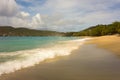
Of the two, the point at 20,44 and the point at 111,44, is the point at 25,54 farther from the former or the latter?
the point at 20,44

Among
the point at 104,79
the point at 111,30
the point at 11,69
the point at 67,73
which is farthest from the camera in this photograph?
the point at 111,30

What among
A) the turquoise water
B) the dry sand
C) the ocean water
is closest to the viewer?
the ocean water

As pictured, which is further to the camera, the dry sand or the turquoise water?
the turquoise water

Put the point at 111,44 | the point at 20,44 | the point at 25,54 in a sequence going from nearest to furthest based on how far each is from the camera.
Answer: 1. the point at 25,54
2. the point at 111,44
3. the point at 20,44

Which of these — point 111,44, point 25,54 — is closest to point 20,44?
point 111,44

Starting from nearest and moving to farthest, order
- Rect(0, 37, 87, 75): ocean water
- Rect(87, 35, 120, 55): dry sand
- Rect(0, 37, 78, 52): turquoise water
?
Rect(0, 37, 87, 75): ocean water → Rect(87, 35, 120, 55): dry sand → Rect(0, 37, 78, 52): turquoise water

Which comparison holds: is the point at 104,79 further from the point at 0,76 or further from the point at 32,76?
the point at 0,76

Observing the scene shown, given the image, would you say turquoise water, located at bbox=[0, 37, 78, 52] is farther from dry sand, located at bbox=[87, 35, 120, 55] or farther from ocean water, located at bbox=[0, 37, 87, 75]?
dry sand, located at bbox=[87, 35, 120, 55]

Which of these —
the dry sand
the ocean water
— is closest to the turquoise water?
the ocean water

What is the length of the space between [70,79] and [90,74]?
4.52 ft

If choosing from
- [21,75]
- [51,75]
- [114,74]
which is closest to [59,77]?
[51,75]

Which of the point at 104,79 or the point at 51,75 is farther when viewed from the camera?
the point at 51,75

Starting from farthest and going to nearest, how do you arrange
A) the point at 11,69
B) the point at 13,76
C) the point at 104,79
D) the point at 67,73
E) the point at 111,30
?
the point at 111,30, the point at 11,69, the point at 67,73, the point at 13,76, the point at 104,79

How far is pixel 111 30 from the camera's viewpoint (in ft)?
346
